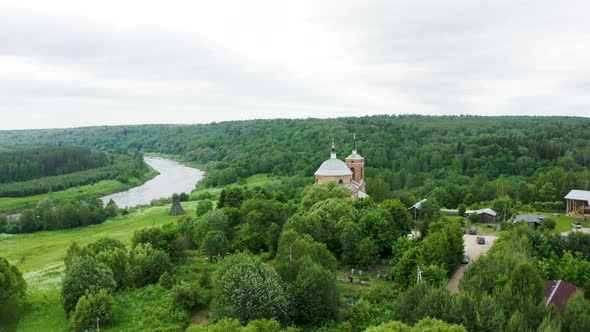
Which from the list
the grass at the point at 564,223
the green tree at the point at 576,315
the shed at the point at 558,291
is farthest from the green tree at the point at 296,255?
the grass at the point at 564,223

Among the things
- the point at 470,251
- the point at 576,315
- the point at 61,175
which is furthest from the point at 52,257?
the point at 61,175

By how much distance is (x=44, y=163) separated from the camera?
141875mm

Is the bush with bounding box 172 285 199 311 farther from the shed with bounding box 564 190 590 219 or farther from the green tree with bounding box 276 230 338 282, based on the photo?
the shed with bounding box 564 190 590 219

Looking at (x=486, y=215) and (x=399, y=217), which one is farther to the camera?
(x=486, y=215)

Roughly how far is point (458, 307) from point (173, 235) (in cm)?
3073

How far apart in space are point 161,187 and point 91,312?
97136 mm

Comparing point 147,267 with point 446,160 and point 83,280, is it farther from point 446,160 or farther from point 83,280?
point 446,160

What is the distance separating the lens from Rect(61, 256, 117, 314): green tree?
34344 mm

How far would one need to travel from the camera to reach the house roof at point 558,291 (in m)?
29.8

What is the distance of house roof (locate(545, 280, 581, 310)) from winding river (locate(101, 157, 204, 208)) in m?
88.7

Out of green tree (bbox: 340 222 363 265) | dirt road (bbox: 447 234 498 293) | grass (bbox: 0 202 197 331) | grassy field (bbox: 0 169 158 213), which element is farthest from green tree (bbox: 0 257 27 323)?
grassy field (bbox: 0 169 158 213)

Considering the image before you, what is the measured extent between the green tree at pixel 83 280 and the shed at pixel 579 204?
183 feet

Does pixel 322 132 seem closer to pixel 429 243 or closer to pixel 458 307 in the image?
pixel 429 243

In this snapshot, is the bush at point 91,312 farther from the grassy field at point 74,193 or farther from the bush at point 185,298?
the grassy field at point 74,193
